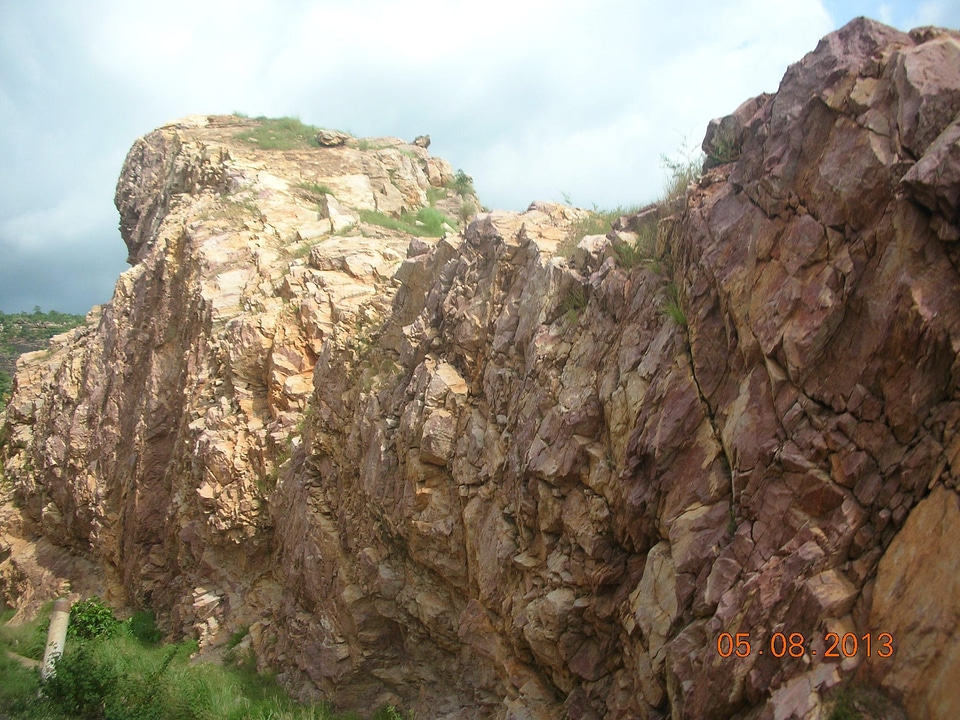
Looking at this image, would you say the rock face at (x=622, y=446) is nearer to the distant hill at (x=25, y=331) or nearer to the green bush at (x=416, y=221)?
the green bush at (x=416, y=221)

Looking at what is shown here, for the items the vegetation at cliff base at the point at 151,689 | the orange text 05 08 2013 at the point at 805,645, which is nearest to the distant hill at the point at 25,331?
the vegetation at cliff base at the point at 151,689

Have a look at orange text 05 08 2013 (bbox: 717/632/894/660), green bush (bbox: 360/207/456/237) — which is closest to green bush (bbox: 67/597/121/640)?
green bush (bbox: 360/207/456/237)

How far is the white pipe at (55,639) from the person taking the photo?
11.6 meters

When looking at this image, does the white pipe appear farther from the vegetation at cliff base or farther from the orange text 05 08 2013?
the orange text 05 08 2013

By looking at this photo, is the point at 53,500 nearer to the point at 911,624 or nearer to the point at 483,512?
the point at 483,512

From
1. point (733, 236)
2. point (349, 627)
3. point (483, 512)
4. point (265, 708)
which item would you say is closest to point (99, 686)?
point (265, 708)

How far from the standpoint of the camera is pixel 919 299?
402 centimetres

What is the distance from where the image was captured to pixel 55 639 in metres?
12.5

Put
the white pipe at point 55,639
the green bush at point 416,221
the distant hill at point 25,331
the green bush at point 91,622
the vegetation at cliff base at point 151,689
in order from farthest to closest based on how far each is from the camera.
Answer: the distant hill at point 25,331, the green bush at point 416,221, the green bush at point 91,622, the white pipe at point 55,639, the vegetation at cliff base at point 151,689

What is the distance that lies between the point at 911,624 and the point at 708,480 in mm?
1682

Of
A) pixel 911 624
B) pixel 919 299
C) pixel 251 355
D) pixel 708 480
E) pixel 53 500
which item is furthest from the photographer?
pixel 53 500

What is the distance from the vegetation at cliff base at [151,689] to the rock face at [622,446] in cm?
40

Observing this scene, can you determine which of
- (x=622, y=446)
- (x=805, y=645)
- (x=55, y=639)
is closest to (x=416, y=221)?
(x=55, y=639)

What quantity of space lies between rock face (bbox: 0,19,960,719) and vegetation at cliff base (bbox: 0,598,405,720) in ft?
1.32
